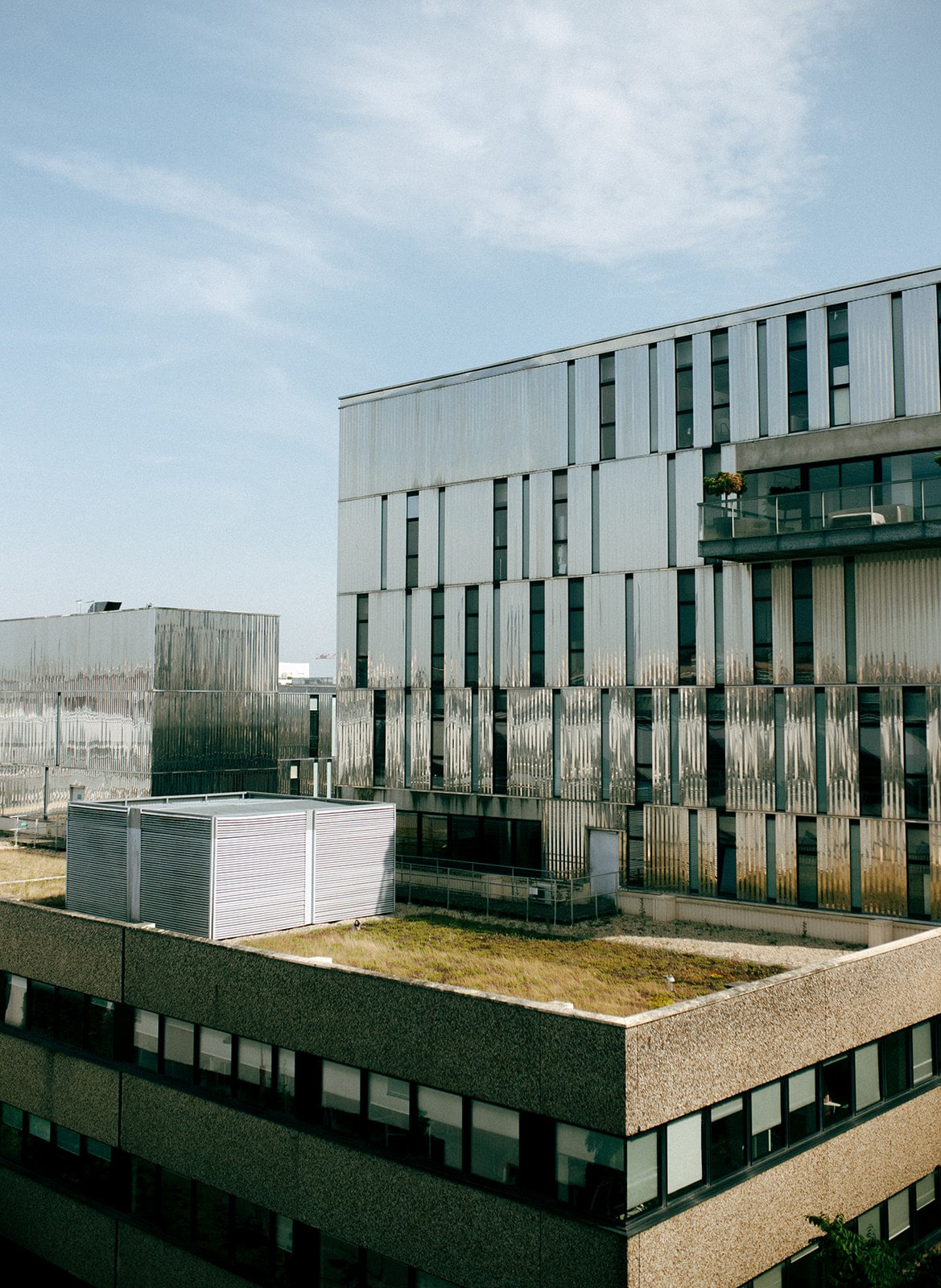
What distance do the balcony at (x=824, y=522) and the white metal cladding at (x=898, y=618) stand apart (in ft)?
1.88

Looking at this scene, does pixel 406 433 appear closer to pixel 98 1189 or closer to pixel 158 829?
pixel 158 829

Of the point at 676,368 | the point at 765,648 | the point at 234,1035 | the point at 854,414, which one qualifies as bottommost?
the point at 234,1035

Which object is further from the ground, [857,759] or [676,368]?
[676,368]

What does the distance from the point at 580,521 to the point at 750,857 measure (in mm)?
9965

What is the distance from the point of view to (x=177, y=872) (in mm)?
21766

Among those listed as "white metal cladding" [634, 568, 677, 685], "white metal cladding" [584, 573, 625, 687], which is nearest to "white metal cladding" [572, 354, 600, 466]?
"white metal cladding" [584, 573, 625, 687]

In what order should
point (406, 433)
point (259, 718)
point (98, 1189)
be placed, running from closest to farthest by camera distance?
point (98, 1189), point (406, 433), point (259, 718)

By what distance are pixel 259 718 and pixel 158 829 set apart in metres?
16.2

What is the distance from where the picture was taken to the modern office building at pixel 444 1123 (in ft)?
44.5

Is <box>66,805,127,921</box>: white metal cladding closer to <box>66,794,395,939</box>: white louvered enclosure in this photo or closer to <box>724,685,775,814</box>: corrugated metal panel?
<box>66,794,395,939</box>: white louvered enclosure

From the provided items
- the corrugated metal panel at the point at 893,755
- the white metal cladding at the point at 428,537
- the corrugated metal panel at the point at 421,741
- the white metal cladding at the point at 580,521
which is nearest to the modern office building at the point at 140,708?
the corrugated metal panel at the point at 421,741

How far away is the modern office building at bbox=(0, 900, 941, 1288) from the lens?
1356 cm

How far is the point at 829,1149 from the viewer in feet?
53.4

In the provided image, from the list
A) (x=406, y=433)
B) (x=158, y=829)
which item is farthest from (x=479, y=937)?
(x=406, y=433)
